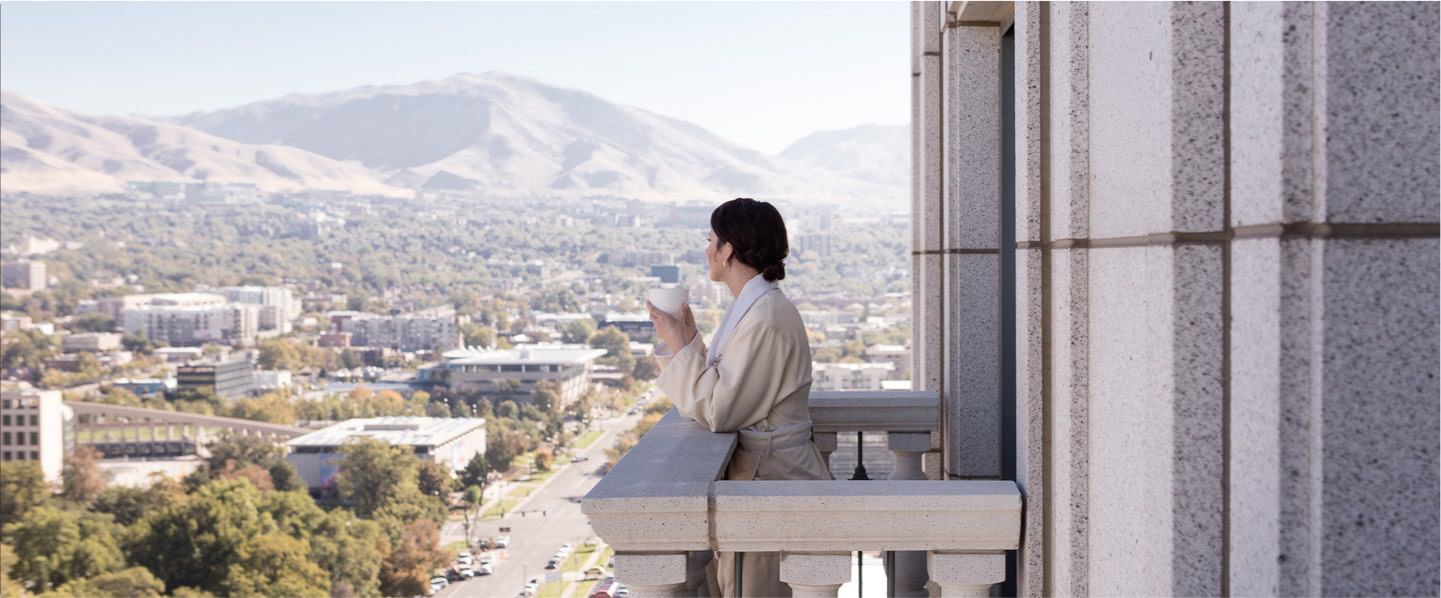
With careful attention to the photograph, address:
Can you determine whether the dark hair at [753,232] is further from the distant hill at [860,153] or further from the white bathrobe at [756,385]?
the distant hill at [860,153]

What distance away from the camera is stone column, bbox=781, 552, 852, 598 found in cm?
228

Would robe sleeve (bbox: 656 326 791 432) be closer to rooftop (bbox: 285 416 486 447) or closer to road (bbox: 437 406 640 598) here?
road (bbox: 437 406 640 598)

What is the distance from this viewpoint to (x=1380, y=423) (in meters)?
1.29

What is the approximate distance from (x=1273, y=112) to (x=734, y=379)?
5.98 feet

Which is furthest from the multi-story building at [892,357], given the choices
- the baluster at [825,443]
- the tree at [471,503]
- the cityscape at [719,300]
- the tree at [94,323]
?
the baluster at [825,443]

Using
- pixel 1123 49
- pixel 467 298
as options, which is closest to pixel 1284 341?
pixel 1123 49

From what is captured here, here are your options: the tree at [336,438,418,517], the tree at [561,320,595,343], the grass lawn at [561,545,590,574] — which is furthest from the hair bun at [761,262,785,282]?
the tree at [561,320,595,343]

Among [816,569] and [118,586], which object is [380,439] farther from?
[816,569]

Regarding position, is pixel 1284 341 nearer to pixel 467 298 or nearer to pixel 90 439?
pixel 90 439

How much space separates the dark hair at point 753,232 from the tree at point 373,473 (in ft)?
153

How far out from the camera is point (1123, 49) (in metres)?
1.74

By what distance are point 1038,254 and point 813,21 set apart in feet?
395

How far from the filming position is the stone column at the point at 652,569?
2232 millimetres

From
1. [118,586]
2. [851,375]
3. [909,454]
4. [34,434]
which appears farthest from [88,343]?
[909,454]
